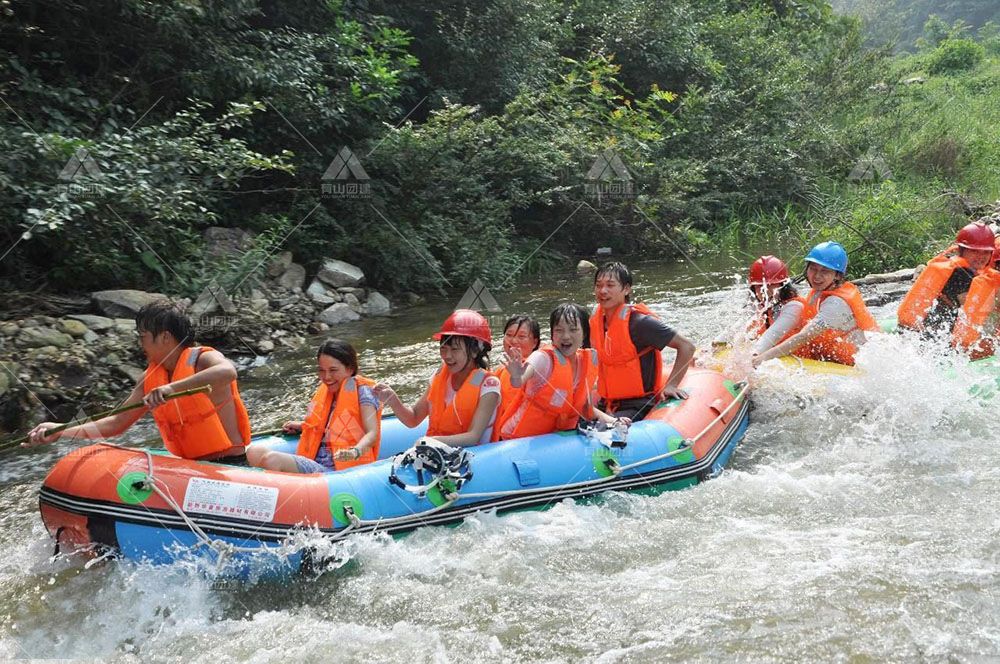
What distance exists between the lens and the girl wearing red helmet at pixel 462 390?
4.39 m

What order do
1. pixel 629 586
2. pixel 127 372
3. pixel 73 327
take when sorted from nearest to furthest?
pixel 629 586 → pixel 127 372 → pixel 73 327

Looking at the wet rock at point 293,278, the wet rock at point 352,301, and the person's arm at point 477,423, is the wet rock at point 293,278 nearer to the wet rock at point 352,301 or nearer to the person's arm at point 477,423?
the wet rock at point 352,301

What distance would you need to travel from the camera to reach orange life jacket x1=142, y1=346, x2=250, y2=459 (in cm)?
412

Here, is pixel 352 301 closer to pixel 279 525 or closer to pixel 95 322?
pixel 95 322

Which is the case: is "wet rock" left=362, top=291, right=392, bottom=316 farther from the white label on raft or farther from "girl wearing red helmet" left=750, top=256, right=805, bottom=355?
the white label on raft

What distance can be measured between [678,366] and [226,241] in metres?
6.05

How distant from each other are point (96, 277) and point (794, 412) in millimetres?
6114

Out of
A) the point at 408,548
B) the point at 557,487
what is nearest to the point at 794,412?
the point at 557,487

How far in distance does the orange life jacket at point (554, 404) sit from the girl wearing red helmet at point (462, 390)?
19cm

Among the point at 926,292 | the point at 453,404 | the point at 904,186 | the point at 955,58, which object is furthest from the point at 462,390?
the point at 955,58

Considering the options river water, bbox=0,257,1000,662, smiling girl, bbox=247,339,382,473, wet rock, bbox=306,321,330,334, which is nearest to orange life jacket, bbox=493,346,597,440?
river water, bbox=0,257,1000,662

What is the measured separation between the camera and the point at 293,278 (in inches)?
388

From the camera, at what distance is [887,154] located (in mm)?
17125

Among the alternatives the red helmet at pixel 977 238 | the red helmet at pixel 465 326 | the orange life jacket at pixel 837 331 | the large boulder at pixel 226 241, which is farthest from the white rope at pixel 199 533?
the large boulder at pixel 226 241
